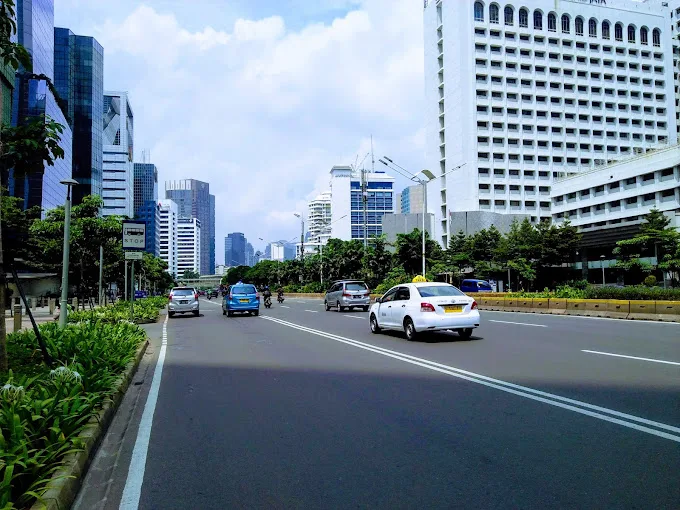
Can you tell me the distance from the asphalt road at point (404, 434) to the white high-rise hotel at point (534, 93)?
7248 cm

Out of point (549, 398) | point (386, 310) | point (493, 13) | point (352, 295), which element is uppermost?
point (493, 13)

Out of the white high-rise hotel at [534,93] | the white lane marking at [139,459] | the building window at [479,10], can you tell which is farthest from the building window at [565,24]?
the white lane marking at [139,459]

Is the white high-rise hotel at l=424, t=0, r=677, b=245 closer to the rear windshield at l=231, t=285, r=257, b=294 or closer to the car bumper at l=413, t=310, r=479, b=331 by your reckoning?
the rear windshield at l=231, t=285, r=257, b=294

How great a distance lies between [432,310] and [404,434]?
25.5 ft

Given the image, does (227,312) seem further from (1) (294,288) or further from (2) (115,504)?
(1) (294,288)

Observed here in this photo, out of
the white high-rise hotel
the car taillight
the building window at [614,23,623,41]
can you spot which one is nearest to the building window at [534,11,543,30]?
the white high-rise hotel

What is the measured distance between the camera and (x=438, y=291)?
13641 mm

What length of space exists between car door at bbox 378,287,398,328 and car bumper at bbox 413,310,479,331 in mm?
1534

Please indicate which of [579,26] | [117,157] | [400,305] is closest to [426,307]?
[400,305]

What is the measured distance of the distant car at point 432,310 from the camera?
13.1m

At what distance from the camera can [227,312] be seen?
2747cm

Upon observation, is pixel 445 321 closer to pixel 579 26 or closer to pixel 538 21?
pixel 538 21

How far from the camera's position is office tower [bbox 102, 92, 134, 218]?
139250 mm

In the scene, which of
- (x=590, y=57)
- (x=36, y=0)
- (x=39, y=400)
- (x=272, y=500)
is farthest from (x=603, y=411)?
(x=590, y=57)
